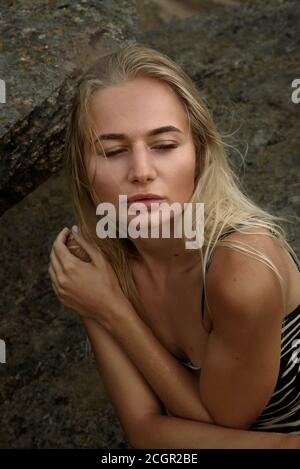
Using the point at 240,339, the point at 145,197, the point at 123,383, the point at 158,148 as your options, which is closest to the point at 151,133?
the point at 158,148

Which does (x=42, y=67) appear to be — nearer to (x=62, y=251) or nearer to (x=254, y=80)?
(x=62, y=251)

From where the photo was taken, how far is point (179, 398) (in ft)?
7.68

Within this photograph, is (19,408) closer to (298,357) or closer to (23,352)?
(23,352)

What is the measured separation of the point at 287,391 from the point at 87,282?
2.34 ft

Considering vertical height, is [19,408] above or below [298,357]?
below

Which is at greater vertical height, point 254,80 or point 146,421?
point 254,80

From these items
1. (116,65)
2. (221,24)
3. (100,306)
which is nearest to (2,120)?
(116,65)

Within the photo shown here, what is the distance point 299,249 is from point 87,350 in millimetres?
1052

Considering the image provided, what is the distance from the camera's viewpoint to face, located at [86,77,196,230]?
221 centimetres

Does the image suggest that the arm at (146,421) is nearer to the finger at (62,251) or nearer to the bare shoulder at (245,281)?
the finger at (62,251)

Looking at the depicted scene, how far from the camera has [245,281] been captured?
2055mm

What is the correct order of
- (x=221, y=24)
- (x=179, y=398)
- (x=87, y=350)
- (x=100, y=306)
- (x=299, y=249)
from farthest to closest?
(x=221, y=24) < (x=87, y=350) < (x=299, y=249) < (x=100, y=306) < (x=179, y=398)

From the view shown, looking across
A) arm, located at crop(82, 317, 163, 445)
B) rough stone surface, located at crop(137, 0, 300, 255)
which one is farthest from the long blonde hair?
rough stone surface, located at crop(137, 0, 300, 255)

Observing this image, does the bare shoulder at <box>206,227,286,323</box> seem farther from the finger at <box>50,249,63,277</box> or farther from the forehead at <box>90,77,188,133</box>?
the finger at <box>50,249,63,277</box>
